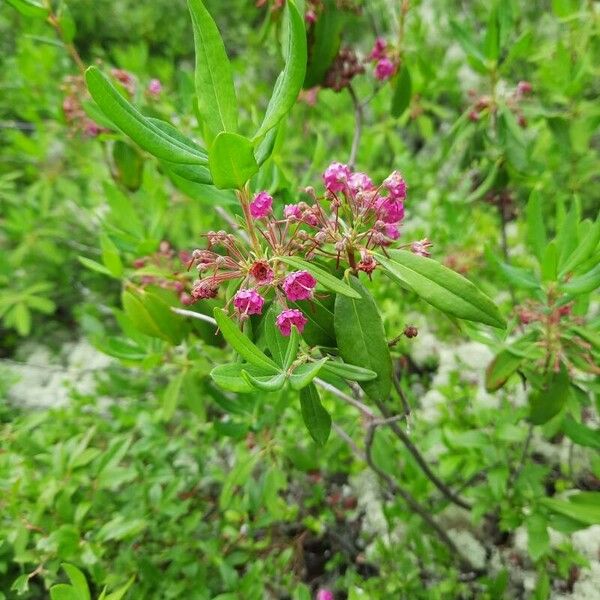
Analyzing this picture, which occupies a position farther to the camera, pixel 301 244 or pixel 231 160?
pixel 301 244

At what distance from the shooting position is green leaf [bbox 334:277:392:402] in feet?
2.30

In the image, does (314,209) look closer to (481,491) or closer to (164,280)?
(164,280)

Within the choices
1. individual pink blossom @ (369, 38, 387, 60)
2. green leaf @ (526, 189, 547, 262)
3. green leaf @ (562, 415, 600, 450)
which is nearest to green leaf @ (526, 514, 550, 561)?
green leaf @ (562, 415, 600, 450)

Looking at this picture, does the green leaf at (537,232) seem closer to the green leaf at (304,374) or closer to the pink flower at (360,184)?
the pink flower at (360,184)

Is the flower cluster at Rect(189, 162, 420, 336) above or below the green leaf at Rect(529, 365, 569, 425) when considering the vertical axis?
above

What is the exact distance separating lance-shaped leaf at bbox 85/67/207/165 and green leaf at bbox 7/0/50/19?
666mm

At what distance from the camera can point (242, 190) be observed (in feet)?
2.10

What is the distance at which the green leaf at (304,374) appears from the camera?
0.56 meters

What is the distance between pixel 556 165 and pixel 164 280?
5.55ft

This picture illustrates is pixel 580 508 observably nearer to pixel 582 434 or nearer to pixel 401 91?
pixel 582 434

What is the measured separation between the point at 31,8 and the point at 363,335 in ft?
3.18

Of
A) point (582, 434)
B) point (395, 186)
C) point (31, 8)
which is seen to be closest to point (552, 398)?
point (582, 434)

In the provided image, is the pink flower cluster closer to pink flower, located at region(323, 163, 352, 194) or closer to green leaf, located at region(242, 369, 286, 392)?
pink flower, located at region(323, 163, 352, 194)

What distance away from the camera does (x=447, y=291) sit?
2.09 ft
